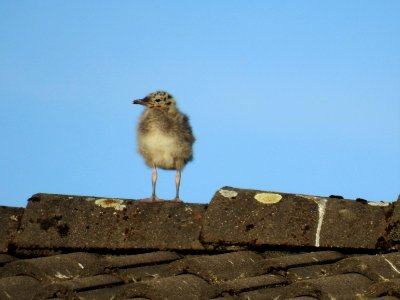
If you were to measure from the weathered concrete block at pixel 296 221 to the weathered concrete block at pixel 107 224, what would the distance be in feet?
0.59

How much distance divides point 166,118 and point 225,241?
11.2 ft

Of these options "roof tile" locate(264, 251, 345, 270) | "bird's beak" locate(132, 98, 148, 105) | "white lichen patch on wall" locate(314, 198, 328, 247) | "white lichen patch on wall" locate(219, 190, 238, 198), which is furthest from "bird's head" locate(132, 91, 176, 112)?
"roof tile" locate(264, 251, 345, 270)

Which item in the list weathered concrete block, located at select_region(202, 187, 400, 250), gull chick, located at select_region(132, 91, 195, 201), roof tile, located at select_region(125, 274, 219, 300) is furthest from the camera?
gull chick, located at select_region(132, 91, 195, 201)

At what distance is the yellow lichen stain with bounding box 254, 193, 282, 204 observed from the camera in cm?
623

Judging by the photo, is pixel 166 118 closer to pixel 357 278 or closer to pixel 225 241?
pixel 225 241

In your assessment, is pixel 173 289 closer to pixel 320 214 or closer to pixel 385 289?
pixel 385 289

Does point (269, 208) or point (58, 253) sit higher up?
point (269, 208)

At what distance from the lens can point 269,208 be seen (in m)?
6.20

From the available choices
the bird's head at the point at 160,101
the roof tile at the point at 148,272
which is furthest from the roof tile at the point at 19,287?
the bird's head at the point at 160,101

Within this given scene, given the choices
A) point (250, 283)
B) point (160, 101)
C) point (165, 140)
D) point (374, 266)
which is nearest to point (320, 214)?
point (374, 266)

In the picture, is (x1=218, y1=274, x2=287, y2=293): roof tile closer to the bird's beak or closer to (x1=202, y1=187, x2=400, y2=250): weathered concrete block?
(x1=202, y1=187, x2=400, y2=250): weathered concrete block

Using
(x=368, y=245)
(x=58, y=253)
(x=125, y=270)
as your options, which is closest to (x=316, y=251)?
(x=368, y=245)

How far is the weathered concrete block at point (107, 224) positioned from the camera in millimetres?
6258

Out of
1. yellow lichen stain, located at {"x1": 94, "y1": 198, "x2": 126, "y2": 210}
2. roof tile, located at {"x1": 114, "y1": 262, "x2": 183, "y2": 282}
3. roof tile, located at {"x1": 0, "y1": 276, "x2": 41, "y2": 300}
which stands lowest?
roof tile, located at {"x1": 0, "y1": 276, "x2": 41, "y2": 300}
